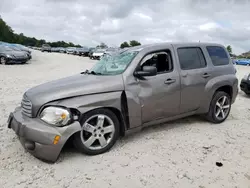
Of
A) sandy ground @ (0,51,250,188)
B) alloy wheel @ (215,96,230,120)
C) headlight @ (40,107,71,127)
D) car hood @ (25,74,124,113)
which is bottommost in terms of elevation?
sandy ground @ (0,51,250,188)

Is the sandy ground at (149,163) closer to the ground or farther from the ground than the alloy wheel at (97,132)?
closer to the ground

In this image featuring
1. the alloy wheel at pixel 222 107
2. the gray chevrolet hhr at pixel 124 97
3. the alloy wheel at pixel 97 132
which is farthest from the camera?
the alloy wheel at pixel 222 107

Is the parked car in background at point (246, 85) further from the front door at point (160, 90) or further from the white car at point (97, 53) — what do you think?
the white car at point (97, 53)

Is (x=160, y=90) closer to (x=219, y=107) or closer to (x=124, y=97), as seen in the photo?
(x=124, y=97)

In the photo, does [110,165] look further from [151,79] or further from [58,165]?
[151,79]

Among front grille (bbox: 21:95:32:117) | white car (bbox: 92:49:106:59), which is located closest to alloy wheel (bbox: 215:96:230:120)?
front grille (bbox: 21:95:32:117)

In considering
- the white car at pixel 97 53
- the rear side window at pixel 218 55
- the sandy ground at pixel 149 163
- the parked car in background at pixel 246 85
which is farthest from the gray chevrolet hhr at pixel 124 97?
the white car at pixel 97 53

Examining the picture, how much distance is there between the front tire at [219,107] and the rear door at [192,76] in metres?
0.43

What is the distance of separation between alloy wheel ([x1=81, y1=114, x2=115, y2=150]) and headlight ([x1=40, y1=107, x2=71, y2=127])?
31 cm

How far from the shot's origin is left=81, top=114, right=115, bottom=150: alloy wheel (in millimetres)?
3371

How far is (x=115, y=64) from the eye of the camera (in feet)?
13.6

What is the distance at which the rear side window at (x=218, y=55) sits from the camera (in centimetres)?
485

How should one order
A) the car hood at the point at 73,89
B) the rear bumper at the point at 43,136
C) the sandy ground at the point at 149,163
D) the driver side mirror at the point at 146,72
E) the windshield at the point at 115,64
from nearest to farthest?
the sandy ground at the point at 149,163
the rear bumper at the point at 43,136
the car hood at the point at 73,89
the driver side mirror at the point at 146,72
the windshield at the point at 115,64

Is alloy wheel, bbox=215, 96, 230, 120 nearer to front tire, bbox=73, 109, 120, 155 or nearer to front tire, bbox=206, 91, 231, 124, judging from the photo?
front tire, bbox=206, 91, 231, 124
